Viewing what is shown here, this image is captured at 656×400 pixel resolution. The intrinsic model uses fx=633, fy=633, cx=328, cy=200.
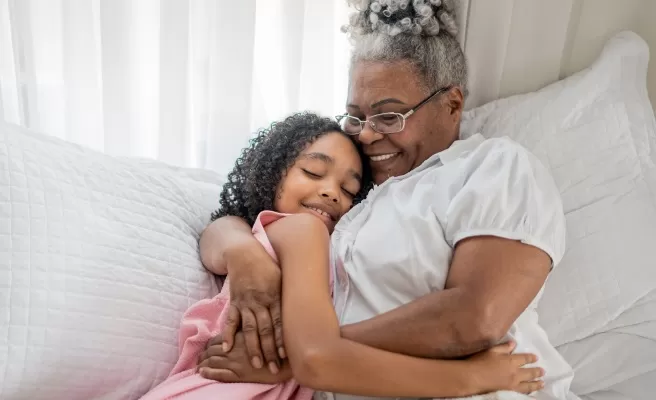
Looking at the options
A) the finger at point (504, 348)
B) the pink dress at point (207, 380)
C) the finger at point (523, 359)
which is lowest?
the pink dress at point (207, 380)

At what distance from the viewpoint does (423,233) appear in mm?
1230

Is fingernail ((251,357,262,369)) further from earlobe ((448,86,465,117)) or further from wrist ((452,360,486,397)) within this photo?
earlobe ((448,86,465,117))

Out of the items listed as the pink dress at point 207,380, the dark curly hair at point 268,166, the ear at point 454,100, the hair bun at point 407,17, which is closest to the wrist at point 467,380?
the pink dress at point 207,380

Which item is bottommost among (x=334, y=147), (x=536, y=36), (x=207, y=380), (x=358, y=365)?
(x=207, y=380)

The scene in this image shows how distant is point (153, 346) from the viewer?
124 centimetres

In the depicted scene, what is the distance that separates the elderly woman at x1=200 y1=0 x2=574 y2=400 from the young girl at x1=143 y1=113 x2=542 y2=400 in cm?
4

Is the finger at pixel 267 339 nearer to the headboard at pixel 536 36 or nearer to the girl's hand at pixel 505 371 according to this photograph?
the girl's hand at pixel 505 371

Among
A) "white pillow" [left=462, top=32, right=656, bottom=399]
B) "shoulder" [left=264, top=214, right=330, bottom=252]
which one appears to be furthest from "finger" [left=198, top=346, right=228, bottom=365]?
"white pillow" [left=462, top=32, right=656, bottom=399]

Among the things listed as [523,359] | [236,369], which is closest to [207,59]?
[236,369]

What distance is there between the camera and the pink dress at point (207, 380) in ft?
3.74

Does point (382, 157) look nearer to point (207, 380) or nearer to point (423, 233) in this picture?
point (423, 233)

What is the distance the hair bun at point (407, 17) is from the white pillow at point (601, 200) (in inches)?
11.3

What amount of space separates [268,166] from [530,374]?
72 cm

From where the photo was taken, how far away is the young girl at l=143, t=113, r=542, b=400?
1062mm
